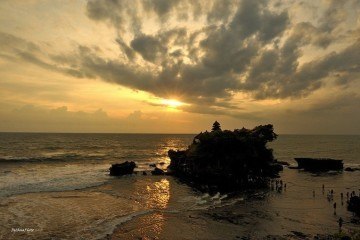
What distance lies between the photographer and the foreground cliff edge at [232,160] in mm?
63875

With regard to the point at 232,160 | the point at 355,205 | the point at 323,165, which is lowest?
the point at 355,205

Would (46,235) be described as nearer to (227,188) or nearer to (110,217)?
(110,217)

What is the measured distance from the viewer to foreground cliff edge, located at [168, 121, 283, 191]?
6388cm

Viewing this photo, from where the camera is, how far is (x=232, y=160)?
209 ft

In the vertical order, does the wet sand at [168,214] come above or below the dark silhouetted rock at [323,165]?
below

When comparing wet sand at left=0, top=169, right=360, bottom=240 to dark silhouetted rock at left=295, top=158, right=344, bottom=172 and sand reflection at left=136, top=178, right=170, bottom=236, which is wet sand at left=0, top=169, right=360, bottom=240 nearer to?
sand reflection at left=136, top=178, right=170, bottom=236

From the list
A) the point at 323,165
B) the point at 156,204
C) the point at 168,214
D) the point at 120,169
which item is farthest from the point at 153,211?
the point at 323,165

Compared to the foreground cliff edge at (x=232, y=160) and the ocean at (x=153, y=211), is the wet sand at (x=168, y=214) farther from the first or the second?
the foreground cliff edge at (x=232, y=160)

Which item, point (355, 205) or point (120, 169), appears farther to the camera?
point (120, 169)

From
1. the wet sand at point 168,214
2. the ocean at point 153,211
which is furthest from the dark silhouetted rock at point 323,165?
the wet sand at point 168,214

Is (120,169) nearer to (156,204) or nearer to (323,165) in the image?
(156,204)

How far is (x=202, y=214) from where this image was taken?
4072 cm

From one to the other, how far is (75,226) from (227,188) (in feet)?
112

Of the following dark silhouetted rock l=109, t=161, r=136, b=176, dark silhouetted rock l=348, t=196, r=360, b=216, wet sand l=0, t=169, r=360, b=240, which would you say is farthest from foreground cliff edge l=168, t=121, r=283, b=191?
dark silhouetted rock l=348, t=196, r=360, b=216
